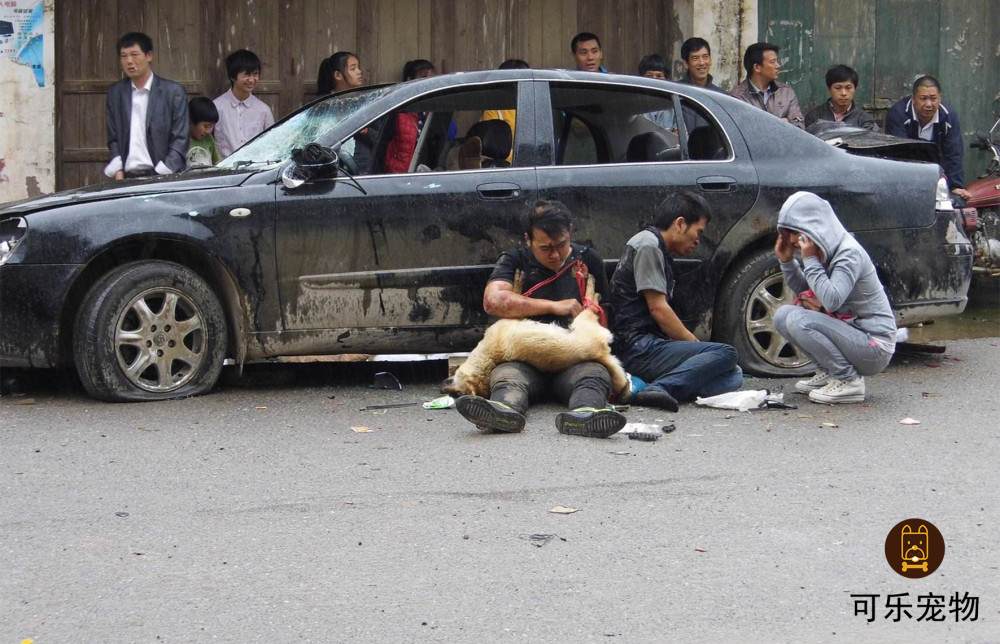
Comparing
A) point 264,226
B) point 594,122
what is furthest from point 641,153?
point 264,226

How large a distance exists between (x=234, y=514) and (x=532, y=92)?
3.57 m

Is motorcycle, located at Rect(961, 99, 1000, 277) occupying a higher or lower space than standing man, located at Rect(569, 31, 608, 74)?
lower

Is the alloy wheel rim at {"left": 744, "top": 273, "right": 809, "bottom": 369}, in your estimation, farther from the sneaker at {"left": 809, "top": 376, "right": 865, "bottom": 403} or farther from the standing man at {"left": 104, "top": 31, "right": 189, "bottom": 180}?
the standing man at {"left": 104, "top": 31, "right": 189, "bottom": 180}

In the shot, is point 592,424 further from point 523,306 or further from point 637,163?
point 637,163

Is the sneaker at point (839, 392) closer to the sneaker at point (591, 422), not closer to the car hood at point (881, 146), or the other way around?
the sneaker at point (591, 422)

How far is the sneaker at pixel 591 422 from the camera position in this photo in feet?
20.2

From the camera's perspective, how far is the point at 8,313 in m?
7.03

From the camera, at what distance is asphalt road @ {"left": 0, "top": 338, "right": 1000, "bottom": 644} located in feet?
13.0

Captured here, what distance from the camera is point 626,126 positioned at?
8055 millimetres

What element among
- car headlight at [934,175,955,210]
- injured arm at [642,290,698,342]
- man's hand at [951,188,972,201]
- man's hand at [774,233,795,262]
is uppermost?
man's hand at [951,188,972,201]

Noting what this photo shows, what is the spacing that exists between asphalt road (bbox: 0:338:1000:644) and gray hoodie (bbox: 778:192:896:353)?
419 mm

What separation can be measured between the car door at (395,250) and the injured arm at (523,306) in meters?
0.54

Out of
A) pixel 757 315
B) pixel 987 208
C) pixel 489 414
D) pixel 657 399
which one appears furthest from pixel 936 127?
pixel 489 414

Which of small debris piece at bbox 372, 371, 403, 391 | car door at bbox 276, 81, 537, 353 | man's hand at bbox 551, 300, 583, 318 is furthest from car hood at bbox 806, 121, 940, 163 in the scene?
small debris piece at bbox 372, 371, 403, 391
